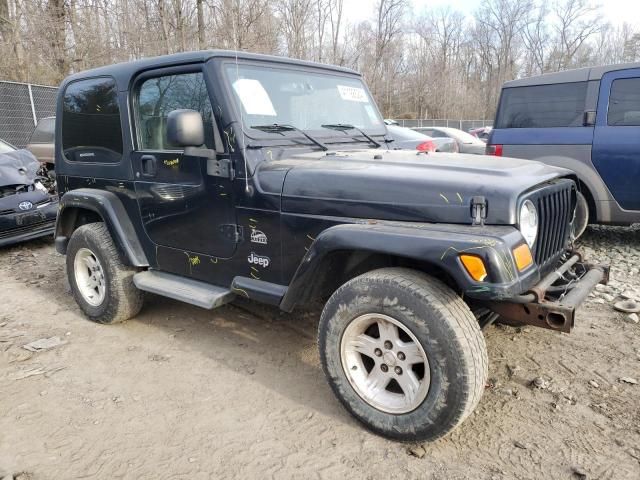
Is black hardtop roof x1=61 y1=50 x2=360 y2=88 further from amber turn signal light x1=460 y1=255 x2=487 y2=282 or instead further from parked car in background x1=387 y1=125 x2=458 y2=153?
parked car in background x1=387 y1=125 x2=458 y2=153

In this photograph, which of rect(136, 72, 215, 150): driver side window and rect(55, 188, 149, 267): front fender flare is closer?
rect(136, 72, 215, 150): driver side window

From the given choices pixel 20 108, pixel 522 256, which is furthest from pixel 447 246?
pixel 20 108

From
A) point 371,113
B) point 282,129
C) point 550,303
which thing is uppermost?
point 371,113

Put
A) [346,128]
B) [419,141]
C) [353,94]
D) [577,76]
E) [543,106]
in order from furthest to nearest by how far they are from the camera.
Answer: [419,141]
[543,106]
[577,76]
[353,94]
[346,128]

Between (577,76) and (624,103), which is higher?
(577,76)

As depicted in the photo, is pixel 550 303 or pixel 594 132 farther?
pixel 594 132

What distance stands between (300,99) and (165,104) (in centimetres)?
96

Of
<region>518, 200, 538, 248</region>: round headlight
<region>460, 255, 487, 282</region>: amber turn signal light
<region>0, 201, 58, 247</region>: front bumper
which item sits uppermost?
<region>518, 200, 538, 248</region>: round headlight

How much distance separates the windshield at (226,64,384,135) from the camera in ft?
10.4

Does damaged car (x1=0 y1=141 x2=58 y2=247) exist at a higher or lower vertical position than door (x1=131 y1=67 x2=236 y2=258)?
lower

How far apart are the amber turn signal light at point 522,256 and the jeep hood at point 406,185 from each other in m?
0.14

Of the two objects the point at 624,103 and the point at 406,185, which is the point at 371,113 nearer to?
the point at 406,185

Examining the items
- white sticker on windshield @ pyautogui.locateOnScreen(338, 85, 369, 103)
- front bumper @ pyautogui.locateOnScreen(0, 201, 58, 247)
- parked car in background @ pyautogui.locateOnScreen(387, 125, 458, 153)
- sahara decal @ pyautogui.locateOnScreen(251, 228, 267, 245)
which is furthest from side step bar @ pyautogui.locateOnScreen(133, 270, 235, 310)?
parked car in background @ pyautogui.locateOnScreen(387, 125, 458, 153)

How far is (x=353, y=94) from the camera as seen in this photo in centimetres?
396
